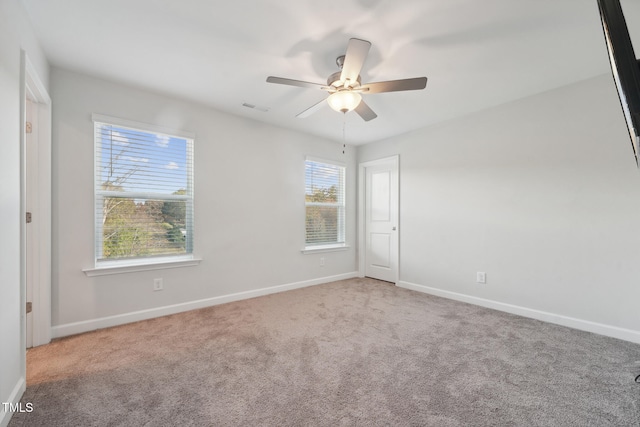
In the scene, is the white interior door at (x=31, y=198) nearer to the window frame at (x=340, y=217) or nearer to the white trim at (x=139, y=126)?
the white trim at (x=139, y=126)

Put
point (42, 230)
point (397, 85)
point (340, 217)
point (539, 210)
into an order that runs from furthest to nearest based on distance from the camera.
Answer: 1. point (340, 217)
2. point (539, 210)
3. point (42, 230)
4. point (397, 85)

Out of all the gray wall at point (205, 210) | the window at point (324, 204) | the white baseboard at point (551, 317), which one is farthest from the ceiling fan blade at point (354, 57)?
the white baseboard at point (551, 317)

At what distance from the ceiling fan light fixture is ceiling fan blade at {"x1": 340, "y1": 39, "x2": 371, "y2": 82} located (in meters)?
0.11

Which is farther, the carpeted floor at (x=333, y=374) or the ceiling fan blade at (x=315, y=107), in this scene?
the ceiling fan blade at (x=315, y=107)

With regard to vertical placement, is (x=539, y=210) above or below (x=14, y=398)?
above

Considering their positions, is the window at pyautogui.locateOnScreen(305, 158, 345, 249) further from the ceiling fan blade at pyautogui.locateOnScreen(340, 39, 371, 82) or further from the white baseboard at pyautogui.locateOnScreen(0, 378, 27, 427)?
the white baseboard at pyautogui.locateOnScreen(0, 378, 27, 427)

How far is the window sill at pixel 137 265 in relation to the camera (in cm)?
260

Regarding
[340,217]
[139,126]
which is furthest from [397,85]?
[340,217]

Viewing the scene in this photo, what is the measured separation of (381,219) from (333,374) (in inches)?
120

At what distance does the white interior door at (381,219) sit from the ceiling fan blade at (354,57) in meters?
2.49

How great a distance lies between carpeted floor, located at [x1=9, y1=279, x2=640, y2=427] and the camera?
1.51 meters

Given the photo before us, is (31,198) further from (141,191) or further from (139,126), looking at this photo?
(139,126)

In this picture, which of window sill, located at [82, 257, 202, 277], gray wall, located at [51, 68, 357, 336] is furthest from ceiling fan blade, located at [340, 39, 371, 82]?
window sill, located at [82, 257, 202, 277]

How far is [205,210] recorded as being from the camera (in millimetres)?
3240
